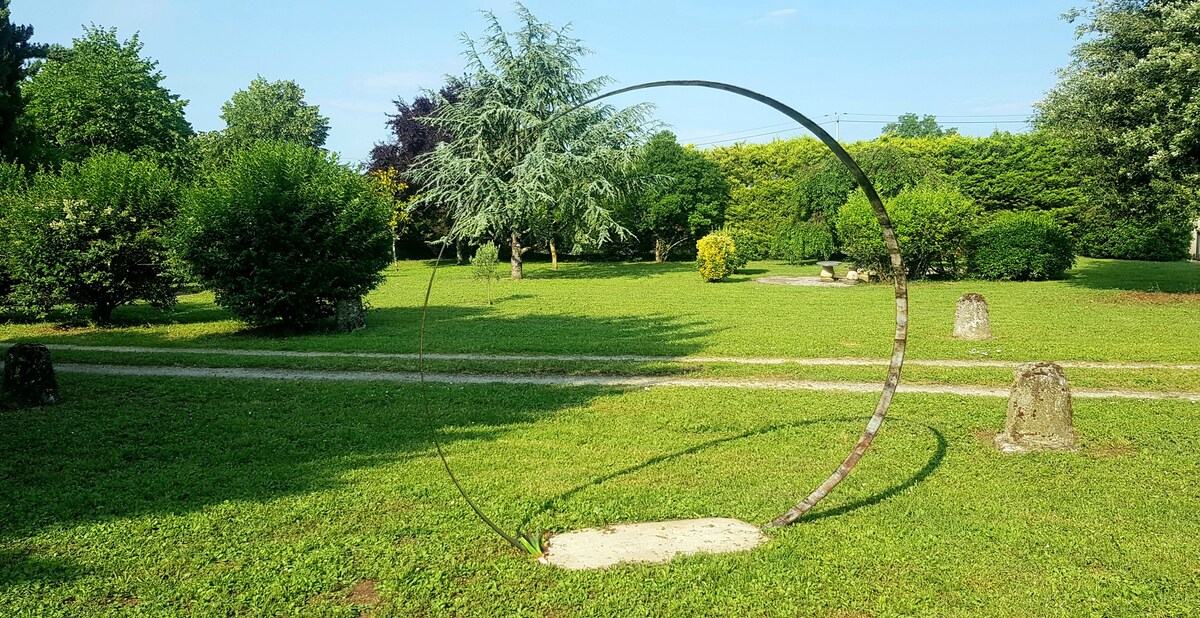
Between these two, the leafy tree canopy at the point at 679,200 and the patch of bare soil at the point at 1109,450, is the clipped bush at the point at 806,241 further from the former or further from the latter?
the patch of bare soil at the point at 1109,450

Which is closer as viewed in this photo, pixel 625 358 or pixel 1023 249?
pixel 625 358

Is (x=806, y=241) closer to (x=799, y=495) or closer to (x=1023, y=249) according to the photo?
(x=1023, y=249)

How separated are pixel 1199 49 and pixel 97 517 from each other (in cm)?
2036

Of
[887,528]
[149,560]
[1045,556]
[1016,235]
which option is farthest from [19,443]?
[1016,235]

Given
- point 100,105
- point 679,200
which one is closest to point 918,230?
point 679,200

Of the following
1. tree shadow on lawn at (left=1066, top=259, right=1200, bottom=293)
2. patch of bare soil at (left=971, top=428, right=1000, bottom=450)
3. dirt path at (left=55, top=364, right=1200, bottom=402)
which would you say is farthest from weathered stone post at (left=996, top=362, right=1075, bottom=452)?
tree shadow on lawn at (left=1066, top=259, right=1200, bottom=293)

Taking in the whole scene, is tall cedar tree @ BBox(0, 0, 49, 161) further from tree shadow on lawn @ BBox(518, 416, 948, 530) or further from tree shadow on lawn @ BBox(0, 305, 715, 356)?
tree shadow on lawn @ BBox(518, 416, 948, 530)

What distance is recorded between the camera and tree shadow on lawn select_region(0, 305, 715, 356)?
1418 centimetres

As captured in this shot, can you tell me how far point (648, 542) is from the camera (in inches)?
210

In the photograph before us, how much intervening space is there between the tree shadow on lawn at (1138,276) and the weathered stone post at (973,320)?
11653 mm

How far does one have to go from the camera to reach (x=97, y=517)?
234 inches

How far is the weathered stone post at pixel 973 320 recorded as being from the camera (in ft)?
47.9

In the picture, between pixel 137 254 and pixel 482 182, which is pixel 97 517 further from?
pixel 482 182

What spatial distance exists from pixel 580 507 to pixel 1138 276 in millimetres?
28994
